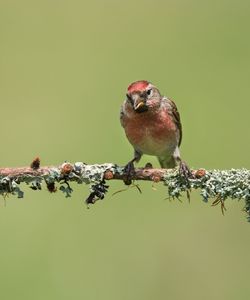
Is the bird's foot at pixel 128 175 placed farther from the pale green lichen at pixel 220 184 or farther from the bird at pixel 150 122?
the bird at pixel 150 122

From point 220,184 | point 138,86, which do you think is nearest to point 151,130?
point 138,86

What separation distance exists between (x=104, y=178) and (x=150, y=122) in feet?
6.43

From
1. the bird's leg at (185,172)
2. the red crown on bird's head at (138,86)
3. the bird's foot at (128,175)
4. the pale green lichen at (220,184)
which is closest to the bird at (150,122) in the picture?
the red crown on bird's head at (138,86)

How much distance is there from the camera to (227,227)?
1038 cm

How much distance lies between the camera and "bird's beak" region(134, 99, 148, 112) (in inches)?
301

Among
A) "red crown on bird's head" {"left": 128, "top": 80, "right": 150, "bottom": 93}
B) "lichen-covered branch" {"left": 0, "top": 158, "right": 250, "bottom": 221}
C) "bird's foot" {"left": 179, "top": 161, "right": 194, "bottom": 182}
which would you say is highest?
"red crown on bird's head" {"left": 128, "top": 80, "right": 150, "bottom": 93}

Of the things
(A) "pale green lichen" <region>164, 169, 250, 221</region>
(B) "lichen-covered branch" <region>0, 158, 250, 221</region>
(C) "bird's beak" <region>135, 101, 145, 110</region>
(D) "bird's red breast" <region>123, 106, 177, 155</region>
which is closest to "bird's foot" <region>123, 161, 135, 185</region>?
(B) "lichen-covered branch" <region>0, 158, 250, 221</region>

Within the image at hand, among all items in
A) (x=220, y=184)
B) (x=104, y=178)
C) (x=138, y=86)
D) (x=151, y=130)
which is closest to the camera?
(x=220, y=184)

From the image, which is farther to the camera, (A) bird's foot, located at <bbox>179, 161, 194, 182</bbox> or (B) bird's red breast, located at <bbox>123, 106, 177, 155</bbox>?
(B) bird's red breast, located at <bbox>123, 106, 177, 155</bbox>

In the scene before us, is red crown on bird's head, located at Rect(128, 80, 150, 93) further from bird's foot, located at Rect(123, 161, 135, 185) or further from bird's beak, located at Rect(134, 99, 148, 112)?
bird's foot, located at Rect(123, 161, 135, 185)

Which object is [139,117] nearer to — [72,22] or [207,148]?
[207,148]

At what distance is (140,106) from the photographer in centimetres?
772

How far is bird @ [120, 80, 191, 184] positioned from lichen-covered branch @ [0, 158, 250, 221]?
1637 millimetres

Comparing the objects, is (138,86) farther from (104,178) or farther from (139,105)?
(104,178)
